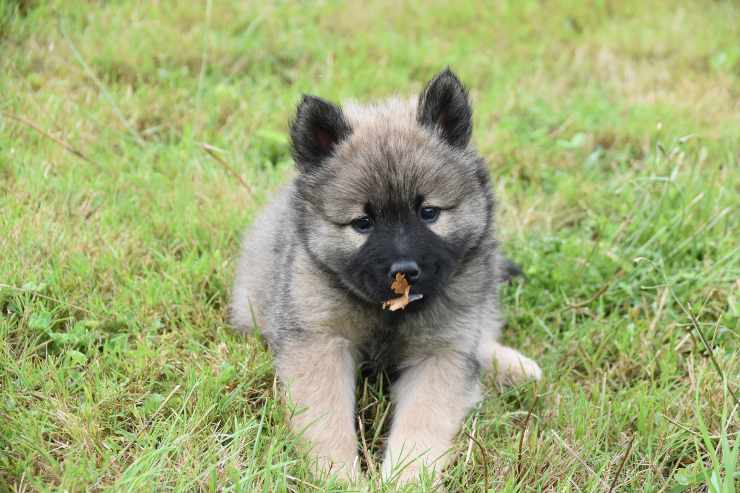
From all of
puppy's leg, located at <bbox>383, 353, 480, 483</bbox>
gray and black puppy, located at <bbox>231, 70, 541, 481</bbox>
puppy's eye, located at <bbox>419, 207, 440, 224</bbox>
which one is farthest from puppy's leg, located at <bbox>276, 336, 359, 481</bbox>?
puppy's eye, located at <bbox>419, 207, 440, 224</bbox>

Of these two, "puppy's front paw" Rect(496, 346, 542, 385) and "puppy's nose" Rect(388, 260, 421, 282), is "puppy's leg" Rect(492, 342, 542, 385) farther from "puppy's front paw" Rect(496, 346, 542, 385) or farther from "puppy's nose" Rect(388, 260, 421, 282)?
"puppy's nose" Rect(388, 260, 421, 282)

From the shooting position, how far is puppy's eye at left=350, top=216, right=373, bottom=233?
290cm

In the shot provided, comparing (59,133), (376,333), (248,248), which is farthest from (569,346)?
(59,133)

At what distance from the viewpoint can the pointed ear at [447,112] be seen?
309cm

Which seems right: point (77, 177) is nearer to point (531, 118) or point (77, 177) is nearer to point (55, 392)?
point (55, 392)

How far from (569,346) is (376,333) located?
986mm

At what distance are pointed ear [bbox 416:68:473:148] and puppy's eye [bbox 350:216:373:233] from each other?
0.48m

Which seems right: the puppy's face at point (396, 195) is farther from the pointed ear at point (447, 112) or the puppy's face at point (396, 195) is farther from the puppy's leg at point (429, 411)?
the puppy's leg at point (429, 411)

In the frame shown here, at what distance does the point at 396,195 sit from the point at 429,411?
0.80 metres

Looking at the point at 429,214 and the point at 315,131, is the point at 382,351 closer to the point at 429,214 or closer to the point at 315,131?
the point at 429,214

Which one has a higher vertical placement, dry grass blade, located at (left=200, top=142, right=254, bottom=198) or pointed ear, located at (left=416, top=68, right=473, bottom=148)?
pointed ear, located at (left=416, top=68, right=473, bottom=148)

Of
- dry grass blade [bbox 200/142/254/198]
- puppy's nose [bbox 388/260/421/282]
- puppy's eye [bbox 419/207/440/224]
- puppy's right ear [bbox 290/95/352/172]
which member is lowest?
dry grass blade [bbox 200/142/254/198]

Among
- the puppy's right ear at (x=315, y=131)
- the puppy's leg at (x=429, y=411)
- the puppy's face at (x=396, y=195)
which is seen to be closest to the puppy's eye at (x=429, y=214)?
the puppy's face at (x=396, y=195)

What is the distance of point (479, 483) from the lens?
2.73 meters
